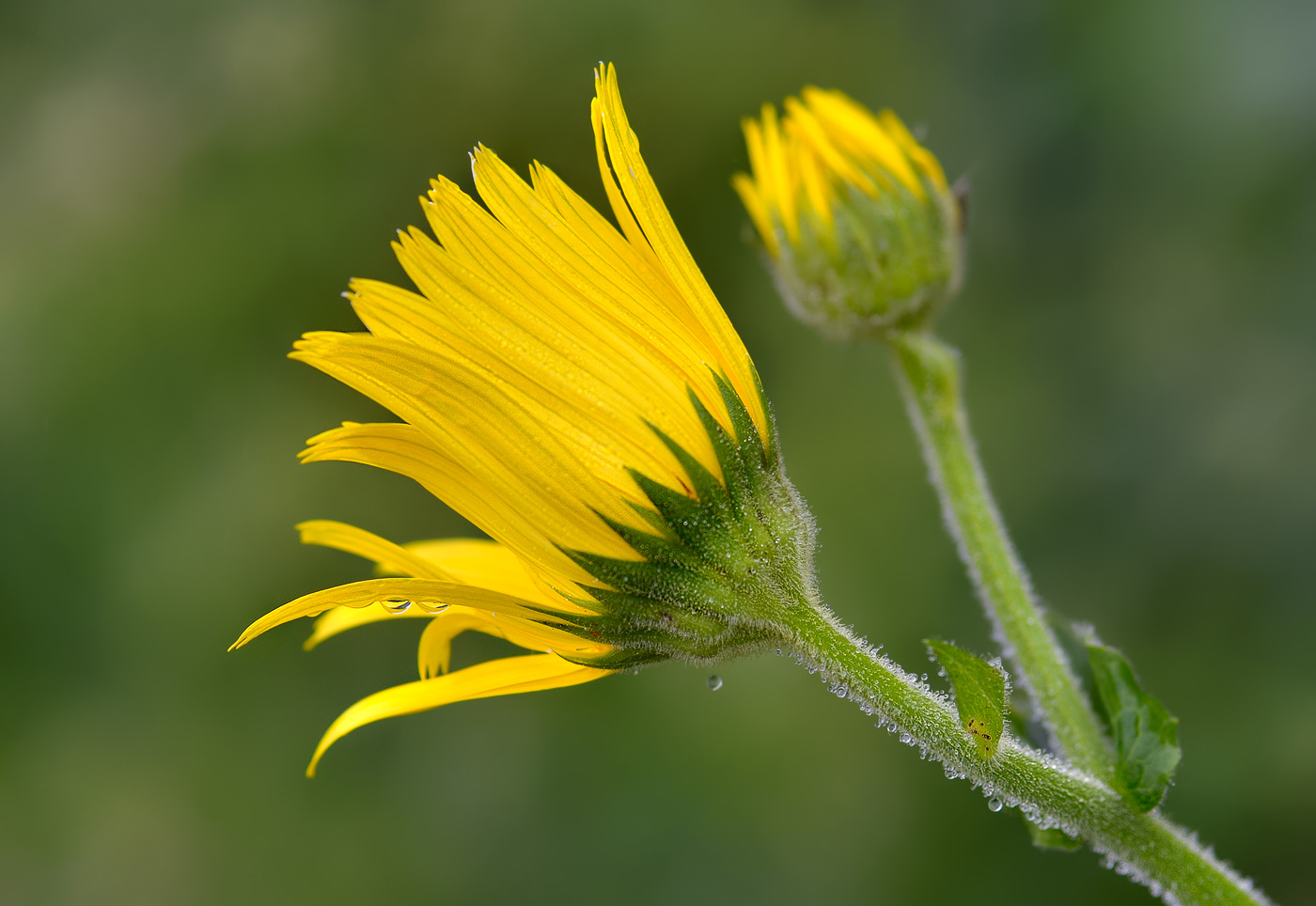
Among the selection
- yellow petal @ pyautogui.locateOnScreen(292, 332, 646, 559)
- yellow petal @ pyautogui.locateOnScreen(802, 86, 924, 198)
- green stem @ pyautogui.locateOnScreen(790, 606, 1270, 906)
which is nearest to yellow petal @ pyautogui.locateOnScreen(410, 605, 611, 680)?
yellow petal @ pyautogui.locateOnScreen(292, 332, 646, 559)

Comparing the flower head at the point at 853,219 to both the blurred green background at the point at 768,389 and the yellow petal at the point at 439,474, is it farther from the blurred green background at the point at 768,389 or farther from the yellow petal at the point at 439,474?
the blurred green background at the point at 768,389

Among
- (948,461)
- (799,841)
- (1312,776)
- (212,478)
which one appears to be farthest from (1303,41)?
(212,478)

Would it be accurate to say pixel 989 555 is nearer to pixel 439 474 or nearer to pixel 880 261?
pixel 880 261

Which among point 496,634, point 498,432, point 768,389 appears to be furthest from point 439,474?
point 768,389

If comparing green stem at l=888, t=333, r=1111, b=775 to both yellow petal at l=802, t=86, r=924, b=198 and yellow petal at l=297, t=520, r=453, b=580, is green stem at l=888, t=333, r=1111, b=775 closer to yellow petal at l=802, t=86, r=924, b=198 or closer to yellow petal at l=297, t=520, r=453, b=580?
yellow petal at l=802, t=86, r=924, b=198

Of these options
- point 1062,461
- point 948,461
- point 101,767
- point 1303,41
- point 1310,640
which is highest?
point 1303,41

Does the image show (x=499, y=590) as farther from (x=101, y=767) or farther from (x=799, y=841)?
(x=101, y=767)
